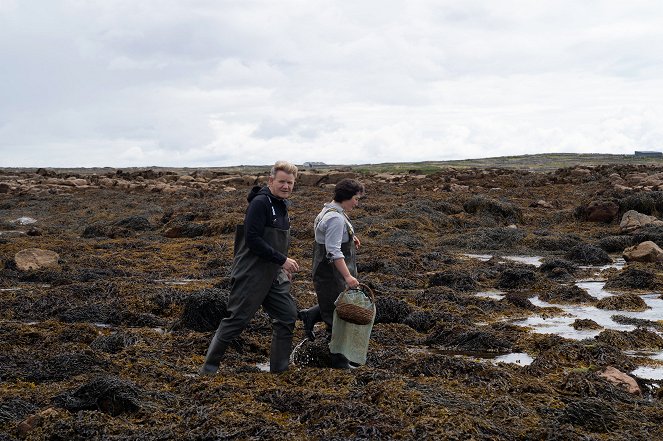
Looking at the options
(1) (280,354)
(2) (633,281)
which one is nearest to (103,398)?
(1) (280,354)

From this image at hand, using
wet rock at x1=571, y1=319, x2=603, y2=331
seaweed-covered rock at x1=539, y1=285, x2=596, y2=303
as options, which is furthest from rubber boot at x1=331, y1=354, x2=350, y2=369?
seaweed-covered rock at x1=539, y1=285, x2=596, y2=303

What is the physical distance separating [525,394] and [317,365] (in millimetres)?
2006

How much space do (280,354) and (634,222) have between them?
49.0 feet

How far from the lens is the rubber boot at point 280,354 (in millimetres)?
6980

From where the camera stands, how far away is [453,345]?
8.77 m

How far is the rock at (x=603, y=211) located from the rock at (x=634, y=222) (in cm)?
188

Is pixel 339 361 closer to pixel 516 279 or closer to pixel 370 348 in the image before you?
pixel 370 348

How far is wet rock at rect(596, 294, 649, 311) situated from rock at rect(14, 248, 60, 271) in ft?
32.4

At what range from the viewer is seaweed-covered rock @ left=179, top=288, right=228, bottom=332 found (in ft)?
30.2

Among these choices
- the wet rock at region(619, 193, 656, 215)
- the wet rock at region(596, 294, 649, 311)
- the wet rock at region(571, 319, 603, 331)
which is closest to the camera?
the wet rock at region(571, 319, 603, 331)

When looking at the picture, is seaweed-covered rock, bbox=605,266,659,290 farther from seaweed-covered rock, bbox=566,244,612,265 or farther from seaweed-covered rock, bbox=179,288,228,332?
seaweed-covered rock, bbox=179,288,228,332

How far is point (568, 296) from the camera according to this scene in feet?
38.6

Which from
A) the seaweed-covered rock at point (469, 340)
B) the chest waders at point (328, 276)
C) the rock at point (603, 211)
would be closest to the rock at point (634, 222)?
the rock at point (603, 211)

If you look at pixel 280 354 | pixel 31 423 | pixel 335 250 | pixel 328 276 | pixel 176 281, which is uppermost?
pixel 335 250
